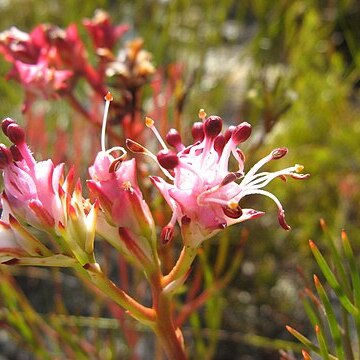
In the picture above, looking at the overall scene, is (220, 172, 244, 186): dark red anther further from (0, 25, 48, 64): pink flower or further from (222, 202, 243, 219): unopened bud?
(0, 25, 48, 64): pink flower

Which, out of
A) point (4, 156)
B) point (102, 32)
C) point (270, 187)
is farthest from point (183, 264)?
point (270, 187)

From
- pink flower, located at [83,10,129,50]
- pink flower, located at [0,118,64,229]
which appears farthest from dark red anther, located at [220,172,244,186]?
pink flower, located at [83,10,129,50]

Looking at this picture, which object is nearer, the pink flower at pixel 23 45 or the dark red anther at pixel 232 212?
the dark red anther at pixel 232 212

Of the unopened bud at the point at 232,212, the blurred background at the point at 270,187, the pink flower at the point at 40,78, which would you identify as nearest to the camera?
the unopened bud at the point at 232,212

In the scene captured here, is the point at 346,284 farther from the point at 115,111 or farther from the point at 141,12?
the point at 141,12

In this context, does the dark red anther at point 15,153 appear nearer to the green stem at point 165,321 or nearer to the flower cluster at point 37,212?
the flower cluster at point 37,212

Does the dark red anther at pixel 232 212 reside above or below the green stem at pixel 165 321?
above

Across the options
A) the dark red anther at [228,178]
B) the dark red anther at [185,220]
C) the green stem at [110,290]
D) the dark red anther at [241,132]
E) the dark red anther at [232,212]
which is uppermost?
the dark red anther at [241,132]

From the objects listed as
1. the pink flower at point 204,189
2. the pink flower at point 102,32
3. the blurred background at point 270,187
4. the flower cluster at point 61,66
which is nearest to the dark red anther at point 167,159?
the pink flower at point 204,189
